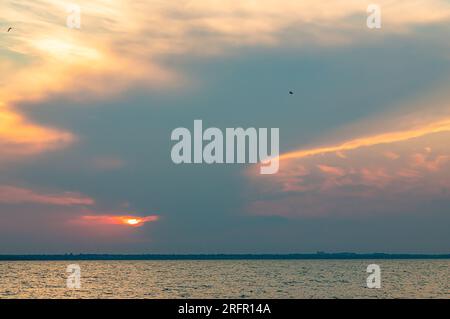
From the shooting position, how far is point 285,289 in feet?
301
